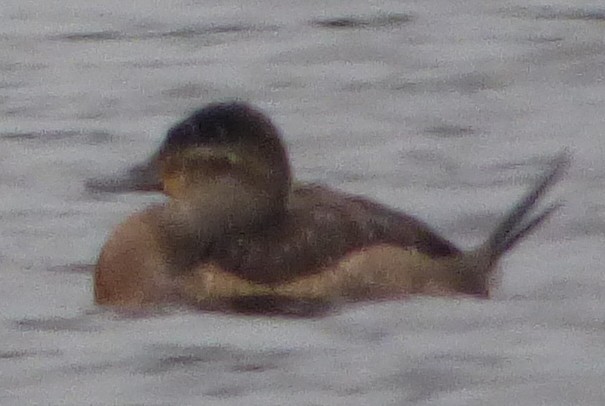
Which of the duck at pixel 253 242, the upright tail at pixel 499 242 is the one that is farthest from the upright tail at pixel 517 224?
the duck at pixel 253 242

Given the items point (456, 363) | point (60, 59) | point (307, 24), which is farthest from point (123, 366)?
point (307, 24)

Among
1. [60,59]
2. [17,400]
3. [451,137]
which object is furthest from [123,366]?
[60,59]

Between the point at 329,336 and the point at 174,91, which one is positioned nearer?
the point at 329,336

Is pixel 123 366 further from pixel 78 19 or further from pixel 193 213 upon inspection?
pixel 78 19

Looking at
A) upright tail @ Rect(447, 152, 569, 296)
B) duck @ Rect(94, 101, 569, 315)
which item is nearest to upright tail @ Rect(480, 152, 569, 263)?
upright tail @ Rect(447, 152, 569, 296)

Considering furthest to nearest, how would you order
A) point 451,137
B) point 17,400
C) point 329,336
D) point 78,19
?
point 78,19 → point 451,137 → point 329,336 → point 17,400

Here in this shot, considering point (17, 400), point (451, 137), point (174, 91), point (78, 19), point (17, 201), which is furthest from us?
point (78, 19)
